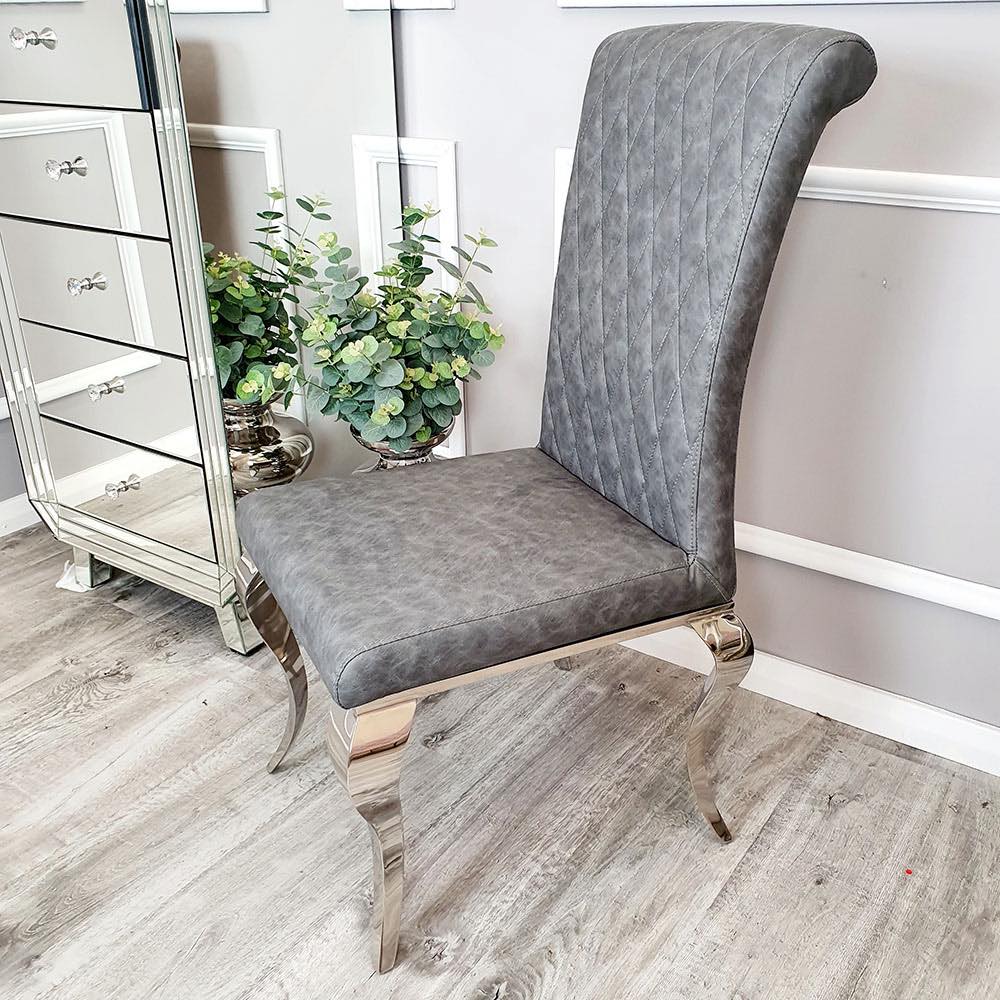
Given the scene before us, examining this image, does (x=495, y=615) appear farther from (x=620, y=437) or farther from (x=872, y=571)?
(x=872, y=571)

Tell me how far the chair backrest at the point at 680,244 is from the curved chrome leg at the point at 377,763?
389 mm

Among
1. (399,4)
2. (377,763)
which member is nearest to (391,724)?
(377,763)

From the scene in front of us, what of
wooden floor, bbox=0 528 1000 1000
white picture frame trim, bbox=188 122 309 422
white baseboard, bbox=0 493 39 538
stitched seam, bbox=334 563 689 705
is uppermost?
white picture frame trim, bbox=188 122 309 422

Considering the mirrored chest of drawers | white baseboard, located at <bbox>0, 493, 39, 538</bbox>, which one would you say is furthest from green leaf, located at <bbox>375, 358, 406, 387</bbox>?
white baseboard, located at <bbox>0, 493, 39, 538</bbox>

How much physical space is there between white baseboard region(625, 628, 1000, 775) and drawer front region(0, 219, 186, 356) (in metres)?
0.95

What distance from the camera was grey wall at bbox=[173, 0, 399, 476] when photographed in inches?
57.1

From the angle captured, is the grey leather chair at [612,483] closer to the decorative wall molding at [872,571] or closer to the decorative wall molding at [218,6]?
the decorative wall molding at [872,571]

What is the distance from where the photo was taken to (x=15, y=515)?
2.16 metres

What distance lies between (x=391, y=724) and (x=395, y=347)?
665 millimetres

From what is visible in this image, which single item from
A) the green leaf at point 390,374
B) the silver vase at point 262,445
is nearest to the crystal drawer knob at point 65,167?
the silver vase at point 262,445

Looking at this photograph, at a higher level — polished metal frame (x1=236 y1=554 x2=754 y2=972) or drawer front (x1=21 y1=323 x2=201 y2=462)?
drawer front (x1=21 y1=323 x2=201 y2=462)

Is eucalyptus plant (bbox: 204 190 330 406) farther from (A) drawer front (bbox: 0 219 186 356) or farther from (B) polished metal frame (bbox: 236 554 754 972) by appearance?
(B) polished metal frame (bbox: 236 554 754 972)

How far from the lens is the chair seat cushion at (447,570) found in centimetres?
101

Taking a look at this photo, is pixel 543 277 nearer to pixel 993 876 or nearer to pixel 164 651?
pixel 164 651
